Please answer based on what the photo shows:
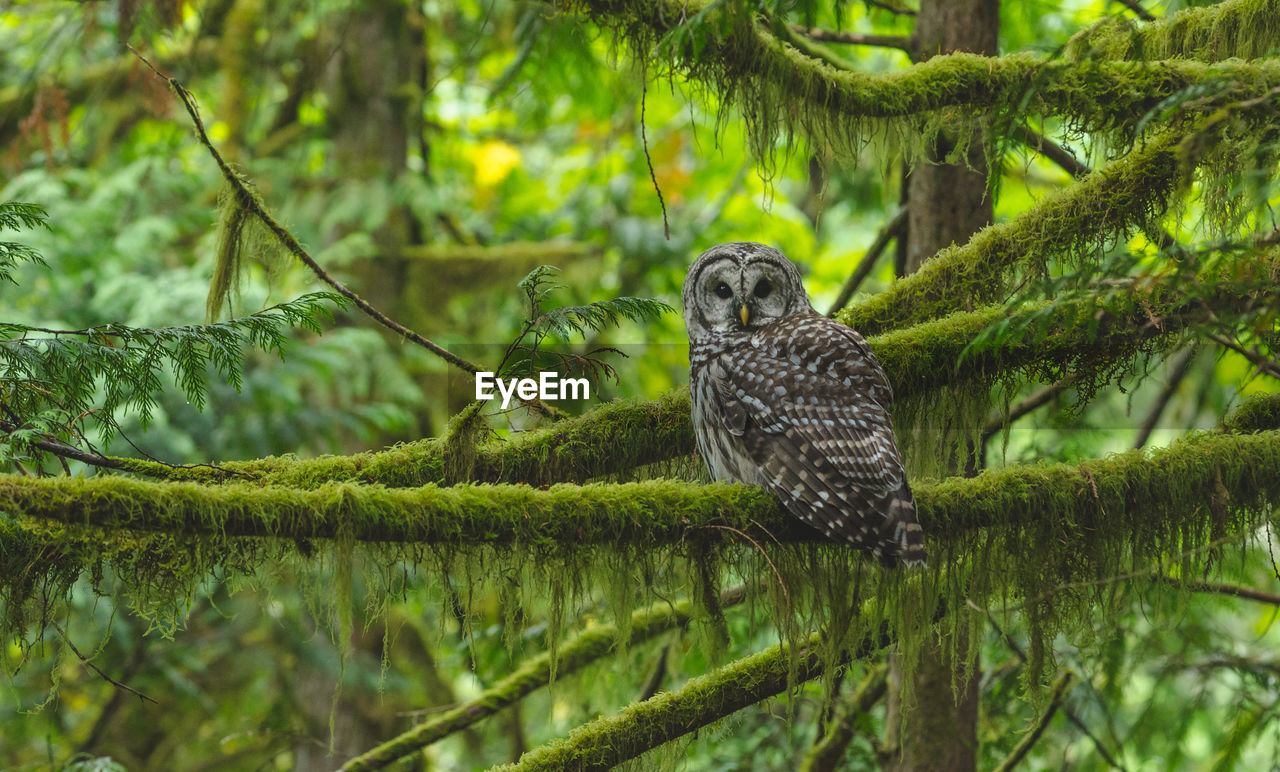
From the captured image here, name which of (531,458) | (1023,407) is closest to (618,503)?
(531,458)

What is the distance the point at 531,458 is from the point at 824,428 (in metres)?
1.07

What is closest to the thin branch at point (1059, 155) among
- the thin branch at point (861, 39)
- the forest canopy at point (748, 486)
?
the forest canopy at point (748, 486)

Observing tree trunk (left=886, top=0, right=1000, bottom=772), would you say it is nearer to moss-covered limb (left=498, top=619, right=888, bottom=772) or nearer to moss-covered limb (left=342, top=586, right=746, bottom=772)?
moss-covered limb (left=342, top=586, right=746, bottom=772)

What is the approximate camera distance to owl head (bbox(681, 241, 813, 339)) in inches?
163

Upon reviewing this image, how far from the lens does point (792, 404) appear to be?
11.9 feet

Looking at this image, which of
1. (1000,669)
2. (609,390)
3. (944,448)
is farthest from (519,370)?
(609,390)

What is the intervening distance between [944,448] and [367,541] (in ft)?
7.99

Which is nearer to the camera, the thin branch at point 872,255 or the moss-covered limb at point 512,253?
the thin branch at point 872,255

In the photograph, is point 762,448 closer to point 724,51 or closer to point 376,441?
point 724,51

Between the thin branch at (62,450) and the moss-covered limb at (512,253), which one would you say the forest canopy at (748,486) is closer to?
the thin branch at (62,450)

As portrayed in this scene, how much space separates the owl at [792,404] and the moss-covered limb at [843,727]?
1822mm

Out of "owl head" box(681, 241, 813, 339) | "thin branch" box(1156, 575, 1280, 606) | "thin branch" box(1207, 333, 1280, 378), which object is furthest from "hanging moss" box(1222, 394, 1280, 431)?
"owl head" box(681, 241, 813, 339)

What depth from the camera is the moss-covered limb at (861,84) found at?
3689mm

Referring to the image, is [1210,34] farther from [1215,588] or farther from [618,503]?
[618,503]
